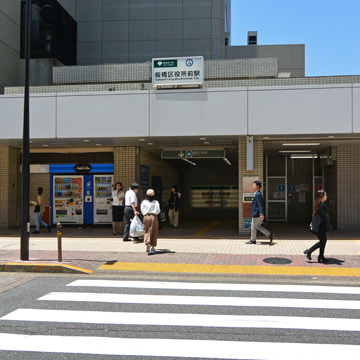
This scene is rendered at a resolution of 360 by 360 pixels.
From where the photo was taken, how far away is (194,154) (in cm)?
1513

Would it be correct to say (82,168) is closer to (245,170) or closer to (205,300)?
(245,170)

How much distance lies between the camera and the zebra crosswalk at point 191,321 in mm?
4477

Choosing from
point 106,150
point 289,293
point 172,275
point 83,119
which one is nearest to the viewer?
point 289,293

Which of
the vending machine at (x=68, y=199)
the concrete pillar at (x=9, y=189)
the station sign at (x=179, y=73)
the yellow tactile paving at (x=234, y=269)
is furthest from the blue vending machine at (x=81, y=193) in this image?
the yellow tactile paving at (x=234, y=269)

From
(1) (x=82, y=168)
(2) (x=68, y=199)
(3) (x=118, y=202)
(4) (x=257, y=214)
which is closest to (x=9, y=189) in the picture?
(2) (x=68, y=199)

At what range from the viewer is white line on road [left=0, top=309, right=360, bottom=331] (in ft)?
17.3

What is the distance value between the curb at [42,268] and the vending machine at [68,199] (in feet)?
26.1

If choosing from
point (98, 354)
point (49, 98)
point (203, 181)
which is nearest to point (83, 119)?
point (49, 98)

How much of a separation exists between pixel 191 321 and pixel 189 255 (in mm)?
4610

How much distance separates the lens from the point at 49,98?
13039mm

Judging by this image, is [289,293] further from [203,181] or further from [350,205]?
[203,181]

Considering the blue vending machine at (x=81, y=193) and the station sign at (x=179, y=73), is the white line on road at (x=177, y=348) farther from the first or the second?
the blue vending machine at (x=81, y=193)

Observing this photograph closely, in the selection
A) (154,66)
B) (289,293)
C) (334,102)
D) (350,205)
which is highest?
(154,66)

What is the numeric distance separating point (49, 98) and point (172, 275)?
25.9 ft
